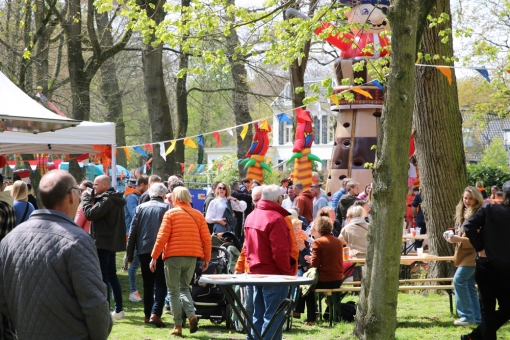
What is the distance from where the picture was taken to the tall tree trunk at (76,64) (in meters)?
18.7

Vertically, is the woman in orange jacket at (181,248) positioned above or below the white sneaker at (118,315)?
above

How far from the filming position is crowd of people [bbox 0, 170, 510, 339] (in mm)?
3709

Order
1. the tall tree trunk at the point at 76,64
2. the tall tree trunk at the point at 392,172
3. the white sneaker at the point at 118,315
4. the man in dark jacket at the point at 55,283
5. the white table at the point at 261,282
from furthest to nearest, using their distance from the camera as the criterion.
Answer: the tall tree trunk at the point at 76,64 < the white sneaker at the point at 118,315 < the tall tree trunk at the point at 392,172 < the white table at the point at 261,282 < the man in dark jacket at the point at 55,283

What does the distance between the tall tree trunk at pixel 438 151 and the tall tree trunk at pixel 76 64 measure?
10175mm

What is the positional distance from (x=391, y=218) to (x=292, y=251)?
1477mm

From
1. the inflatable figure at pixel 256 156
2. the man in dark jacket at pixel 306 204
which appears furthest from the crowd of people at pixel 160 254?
the inflatable figure at pixel 256 156

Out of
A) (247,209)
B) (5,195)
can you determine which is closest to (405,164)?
(5,195)

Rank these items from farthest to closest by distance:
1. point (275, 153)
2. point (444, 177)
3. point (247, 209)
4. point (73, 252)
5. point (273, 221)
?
point (275, 153) → point (247, 209) → point (444, 177) → point (273, 221) → point (73, 252)

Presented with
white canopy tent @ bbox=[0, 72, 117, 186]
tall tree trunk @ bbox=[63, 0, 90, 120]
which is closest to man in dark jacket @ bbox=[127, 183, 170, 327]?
white canopy tent @ bbox=[0, 72, 117, 186]

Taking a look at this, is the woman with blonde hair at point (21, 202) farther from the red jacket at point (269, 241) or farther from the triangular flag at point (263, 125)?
the triangular flag at point (263, 125)

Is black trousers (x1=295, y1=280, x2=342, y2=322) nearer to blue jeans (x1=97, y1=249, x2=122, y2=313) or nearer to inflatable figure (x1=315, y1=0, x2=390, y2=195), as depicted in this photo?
blue jeans (x1=97, y1=249, x2=122, y2=313)

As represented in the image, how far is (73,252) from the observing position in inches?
145

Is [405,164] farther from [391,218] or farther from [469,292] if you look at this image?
[469,292]

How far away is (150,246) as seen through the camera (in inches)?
361
